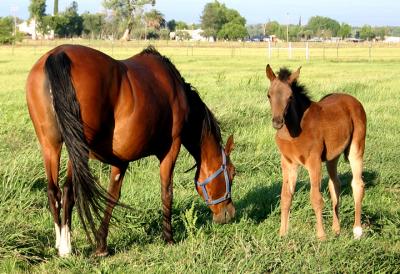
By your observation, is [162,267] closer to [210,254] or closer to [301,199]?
[210,254]

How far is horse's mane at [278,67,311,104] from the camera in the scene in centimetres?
543

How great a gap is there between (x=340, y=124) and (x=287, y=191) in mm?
904

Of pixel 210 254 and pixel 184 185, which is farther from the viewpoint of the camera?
pixel 184 185

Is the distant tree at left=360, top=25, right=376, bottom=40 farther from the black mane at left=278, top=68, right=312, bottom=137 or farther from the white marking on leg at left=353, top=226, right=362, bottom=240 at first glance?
the white marking on leg at left=353, top=226, right=362, bottom=240

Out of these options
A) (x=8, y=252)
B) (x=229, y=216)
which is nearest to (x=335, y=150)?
(x=229, y=216)

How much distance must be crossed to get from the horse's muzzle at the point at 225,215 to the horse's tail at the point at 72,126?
1.70m

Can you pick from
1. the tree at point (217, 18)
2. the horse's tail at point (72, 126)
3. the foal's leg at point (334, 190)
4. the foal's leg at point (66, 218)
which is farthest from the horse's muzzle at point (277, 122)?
the tree at point (217, 18)

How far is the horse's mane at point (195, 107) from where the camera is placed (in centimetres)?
561

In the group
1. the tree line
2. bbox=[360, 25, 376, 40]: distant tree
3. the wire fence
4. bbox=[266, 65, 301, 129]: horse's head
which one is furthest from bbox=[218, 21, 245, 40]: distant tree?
bbox=[266, 65, 301, 129]: horse's head

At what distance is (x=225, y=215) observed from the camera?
589cm

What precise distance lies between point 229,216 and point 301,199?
1011mm

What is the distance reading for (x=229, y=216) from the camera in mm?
5914

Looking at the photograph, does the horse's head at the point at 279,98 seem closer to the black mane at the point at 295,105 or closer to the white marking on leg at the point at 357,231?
the black mane at the point at 295,105

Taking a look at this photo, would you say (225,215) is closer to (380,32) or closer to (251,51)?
(251,51)
